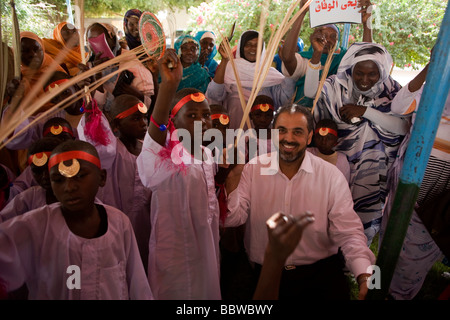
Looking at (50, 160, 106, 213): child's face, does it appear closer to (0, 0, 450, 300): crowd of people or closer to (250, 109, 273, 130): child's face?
(0, 0, 450, 300): crowd of people

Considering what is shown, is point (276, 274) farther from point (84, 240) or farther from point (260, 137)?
point (260, 137)

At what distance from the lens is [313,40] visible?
346 cm

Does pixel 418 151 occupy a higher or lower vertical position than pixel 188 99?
lower

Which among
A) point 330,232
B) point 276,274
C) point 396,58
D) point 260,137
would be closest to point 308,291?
point 330,232

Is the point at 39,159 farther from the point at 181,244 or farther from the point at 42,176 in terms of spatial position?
the point at 181,244

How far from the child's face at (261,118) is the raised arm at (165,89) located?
186 cm

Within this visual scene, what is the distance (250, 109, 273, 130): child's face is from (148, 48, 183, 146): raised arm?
73.2 inches

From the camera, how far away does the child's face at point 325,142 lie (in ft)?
10.7

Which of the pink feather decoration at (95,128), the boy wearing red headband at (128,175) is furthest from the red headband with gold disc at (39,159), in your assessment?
the boy wearing red headband at (128,175)

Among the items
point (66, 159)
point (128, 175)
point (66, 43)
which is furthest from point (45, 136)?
point (66, 43)

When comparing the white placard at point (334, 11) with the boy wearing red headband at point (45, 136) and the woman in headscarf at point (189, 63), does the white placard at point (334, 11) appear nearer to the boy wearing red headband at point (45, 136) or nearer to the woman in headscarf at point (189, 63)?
the woman in headscarf at point (189, 63)

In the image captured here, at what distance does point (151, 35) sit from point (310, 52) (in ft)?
8.00

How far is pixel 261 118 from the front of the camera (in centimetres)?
368
